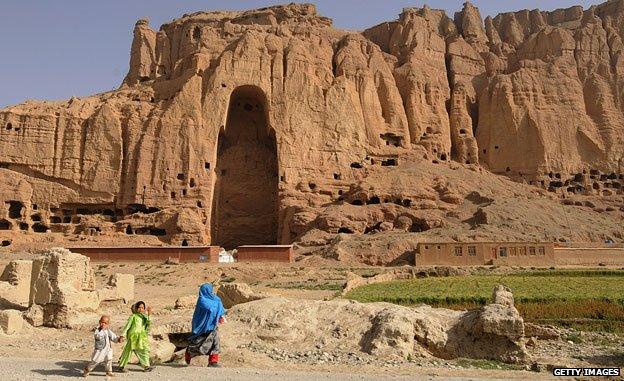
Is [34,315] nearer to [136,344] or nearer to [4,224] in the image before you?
[136,344]

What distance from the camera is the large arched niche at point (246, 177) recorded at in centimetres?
5712

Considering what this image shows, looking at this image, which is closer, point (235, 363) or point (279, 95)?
point (235, 363)

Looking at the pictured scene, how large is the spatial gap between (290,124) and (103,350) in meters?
49.3

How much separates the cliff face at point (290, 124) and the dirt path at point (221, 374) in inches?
1588

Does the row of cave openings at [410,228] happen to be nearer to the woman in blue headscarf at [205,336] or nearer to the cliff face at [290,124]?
the cliff face at [290,124]

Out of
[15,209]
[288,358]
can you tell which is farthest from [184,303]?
[15,209]

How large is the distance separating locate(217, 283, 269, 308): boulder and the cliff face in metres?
32.6

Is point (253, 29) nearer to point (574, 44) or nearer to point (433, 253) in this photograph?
point (433, 253)

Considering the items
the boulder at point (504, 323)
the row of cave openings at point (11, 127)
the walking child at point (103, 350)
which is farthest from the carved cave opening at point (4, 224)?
the boulder at point (504, 323)

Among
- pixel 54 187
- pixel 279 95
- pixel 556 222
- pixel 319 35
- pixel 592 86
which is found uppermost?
pixel 319 35

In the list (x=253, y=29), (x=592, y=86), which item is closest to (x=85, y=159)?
(x=253, y=29)

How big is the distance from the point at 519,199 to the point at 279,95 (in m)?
26.9

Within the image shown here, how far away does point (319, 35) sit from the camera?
68750mm

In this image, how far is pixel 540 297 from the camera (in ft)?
69.3
